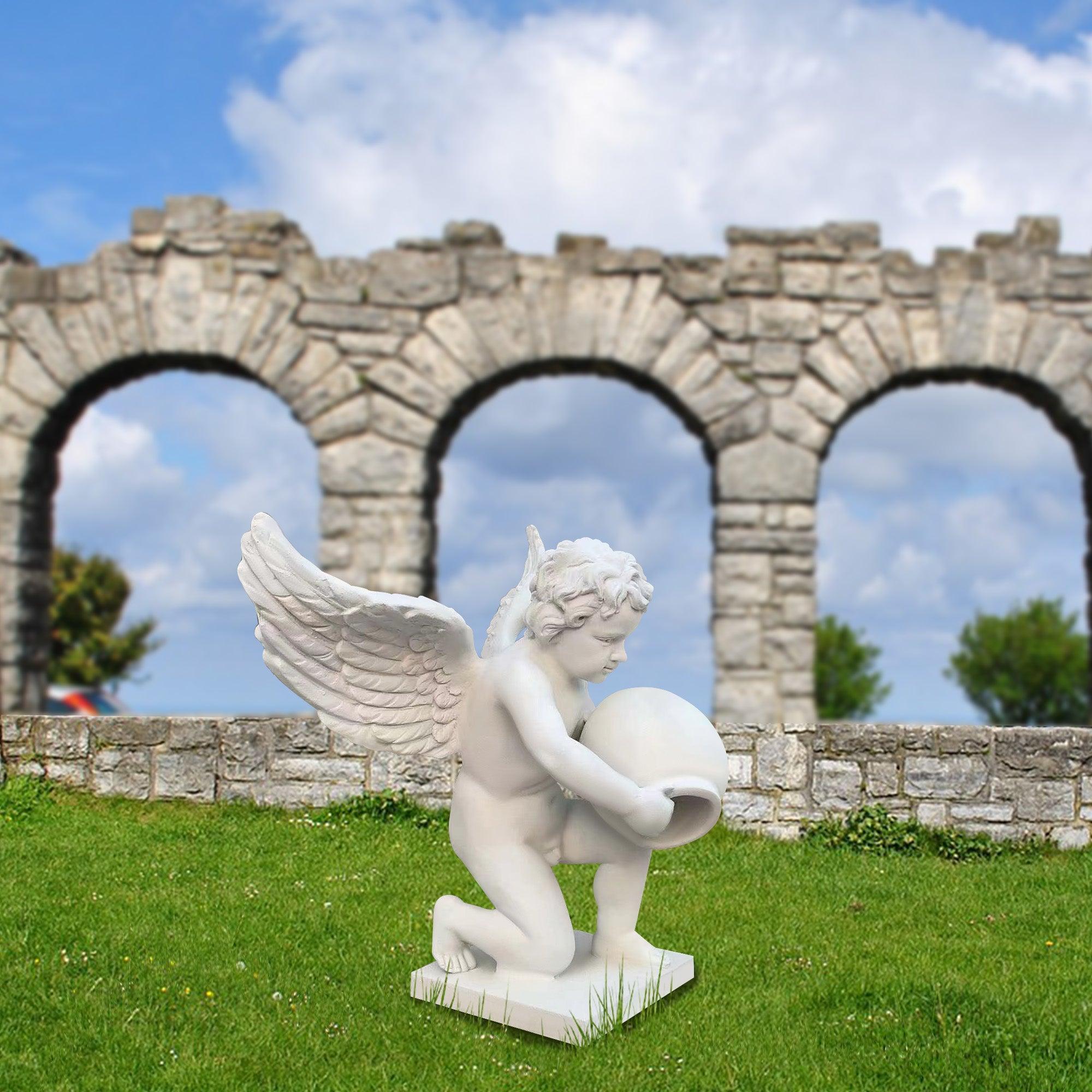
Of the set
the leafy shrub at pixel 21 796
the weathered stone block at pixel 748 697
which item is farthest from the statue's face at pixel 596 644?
the weathered stone block at pixel 748 697

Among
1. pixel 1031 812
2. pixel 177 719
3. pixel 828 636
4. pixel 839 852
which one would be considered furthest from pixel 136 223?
pixel 828 636

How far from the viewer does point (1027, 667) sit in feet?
71.8

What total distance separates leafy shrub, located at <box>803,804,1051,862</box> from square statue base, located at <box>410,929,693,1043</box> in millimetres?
2894

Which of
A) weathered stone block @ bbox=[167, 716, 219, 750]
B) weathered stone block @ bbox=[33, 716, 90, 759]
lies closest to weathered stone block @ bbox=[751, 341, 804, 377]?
weathered stone block @ bbox=[167, 716, 219, 750]

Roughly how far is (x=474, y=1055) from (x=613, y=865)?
0.71m

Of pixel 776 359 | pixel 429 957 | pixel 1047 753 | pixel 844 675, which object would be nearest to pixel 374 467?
pixel 776 359

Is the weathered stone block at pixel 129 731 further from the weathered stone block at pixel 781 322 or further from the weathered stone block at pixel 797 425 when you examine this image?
the weathered stone block at pixel 781 322

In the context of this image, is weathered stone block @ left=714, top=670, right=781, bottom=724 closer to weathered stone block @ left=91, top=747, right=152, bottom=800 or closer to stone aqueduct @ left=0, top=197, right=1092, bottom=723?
stone aqueduct @ left=0, top=197, right=1092, bottom=723

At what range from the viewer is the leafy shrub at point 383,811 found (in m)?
6.70

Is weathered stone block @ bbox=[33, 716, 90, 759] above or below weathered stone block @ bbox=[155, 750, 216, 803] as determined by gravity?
above

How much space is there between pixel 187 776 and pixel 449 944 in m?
3.80

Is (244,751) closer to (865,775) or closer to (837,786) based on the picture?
(837,786)

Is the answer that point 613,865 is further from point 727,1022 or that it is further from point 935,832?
point 935,832

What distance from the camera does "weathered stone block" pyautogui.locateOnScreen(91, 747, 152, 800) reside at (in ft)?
23.5
